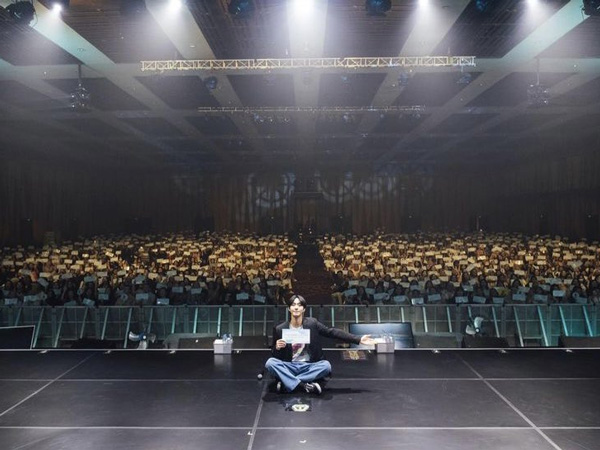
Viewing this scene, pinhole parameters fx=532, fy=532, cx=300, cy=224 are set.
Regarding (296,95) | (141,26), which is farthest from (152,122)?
(141,26)

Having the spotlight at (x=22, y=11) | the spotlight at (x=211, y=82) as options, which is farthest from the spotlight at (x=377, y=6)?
the spotlight at (x=211, y=82)

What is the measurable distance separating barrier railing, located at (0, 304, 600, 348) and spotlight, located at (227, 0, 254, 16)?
5.82 meters

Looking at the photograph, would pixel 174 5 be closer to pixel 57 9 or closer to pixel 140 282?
pixel 57 9

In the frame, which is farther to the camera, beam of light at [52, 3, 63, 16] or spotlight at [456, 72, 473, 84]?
spotlight at [456, 72, 473, 84]

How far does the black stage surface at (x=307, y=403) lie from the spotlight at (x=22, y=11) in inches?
213

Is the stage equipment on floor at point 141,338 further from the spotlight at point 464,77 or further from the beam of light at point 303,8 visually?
the spotlight at point 464,77

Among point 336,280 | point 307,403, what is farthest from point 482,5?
point 336,280

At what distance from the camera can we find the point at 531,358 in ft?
27.0

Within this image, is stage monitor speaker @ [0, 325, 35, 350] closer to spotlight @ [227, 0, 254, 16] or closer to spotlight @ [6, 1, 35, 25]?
spotlight @ [6, 1, 35, 25]

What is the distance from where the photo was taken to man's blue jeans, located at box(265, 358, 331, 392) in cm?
654

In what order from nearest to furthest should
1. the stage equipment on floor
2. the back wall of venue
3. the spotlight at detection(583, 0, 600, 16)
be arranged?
1. the spotlight at detection(583, 0, 600, 16)
2. the stage equipment on floor
3. the back wall of venue

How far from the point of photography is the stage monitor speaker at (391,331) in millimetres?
10109

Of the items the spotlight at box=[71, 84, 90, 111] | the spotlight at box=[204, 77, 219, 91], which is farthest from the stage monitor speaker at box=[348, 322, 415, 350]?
the spotlight at box=[71, 84, 90, 111]

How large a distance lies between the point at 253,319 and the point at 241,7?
6.24 m
